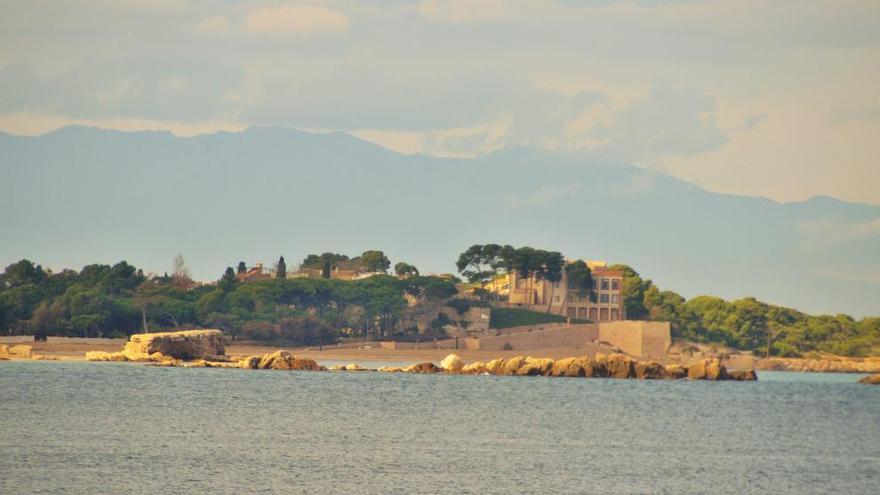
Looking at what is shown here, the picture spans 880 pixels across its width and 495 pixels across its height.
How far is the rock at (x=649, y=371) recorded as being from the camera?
128 meters

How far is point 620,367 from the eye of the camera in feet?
423

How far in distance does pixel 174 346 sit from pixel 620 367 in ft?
117

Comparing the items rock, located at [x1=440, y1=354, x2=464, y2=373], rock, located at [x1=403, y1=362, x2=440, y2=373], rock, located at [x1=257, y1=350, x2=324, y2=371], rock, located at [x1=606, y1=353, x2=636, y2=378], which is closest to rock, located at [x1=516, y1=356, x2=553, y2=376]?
rock, located at [x1=606, y1=353, x2=636, y2=378]

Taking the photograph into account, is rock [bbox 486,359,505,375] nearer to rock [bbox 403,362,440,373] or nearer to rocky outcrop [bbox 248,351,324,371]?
rock [bbox 403,362,440,373]

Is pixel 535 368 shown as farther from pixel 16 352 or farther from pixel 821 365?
pixel 821 365

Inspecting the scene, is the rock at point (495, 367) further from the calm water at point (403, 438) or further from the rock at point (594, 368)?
the calm water at point (403, 438)

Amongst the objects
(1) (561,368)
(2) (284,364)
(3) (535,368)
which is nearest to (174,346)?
(2) (284,364)

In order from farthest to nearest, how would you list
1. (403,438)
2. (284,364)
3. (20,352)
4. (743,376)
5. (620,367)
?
(743,376)
(620,367)
(20,352)
(284,364)
(403,438)

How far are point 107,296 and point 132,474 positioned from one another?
393 ft

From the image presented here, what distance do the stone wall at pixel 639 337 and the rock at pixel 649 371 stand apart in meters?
52.0

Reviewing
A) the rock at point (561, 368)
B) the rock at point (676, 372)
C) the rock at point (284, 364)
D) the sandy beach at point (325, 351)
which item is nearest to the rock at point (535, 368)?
the rock at point (561, 368)

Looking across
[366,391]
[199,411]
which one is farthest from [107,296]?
[199,411]

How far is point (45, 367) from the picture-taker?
4267 inches

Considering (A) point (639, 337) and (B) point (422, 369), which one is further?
(A) point (639, 337)
